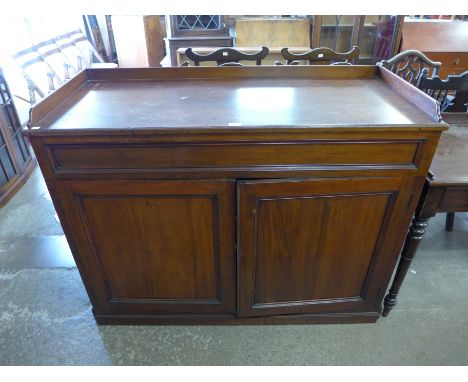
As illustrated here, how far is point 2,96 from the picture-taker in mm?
2258

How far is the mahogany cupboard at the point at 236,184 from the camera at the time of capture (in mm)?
937

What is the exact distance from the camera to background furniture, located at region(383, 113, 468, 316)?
1.08 meters

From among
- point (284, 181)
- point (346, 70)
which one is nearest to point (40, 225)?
point (284, 181)

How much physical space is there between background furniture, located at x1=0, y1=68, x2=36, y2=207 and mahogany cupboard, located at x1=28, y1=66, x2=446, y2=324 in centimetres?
136

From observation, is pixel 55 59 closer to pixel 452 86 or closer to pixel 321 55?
pixel 321 55

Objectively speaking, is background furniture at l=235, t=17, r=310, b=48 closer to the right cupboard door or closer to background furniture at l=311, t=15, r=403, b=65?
background furniture at l=311, t=15, r=403, b=65

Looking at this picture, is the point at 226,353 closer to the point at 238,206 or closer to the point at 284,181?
the point at 238,206

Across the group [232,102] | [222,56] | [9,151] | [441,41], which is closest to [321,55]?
[222,56]

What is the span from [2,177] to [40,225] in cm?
55

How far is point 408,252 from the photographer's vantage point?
4.10 feet

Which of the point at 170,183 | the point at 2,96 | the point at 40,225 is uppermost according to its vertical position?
the point at 170,183

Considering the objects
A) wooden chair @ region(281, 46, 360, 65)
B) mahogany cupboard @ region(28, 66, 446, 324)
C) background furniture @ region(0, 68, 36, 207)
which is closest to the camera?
mahogany cupboard @ region(28, 66, 446, 324)

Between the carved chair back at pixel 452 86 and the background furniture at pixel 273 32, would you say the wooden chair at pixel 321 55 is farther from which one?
the background furniture at pixel 273 32

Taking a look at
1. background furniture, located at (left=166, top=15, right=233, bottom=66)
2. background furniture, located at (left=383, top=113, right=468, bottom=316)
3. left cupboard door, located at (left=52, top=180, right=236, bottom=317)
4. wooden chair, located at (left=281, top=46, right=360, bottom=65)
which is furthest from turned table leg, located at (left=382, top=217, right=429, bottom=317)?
background furniture, located at (left=166, top=15, right=233, bottom=66)
